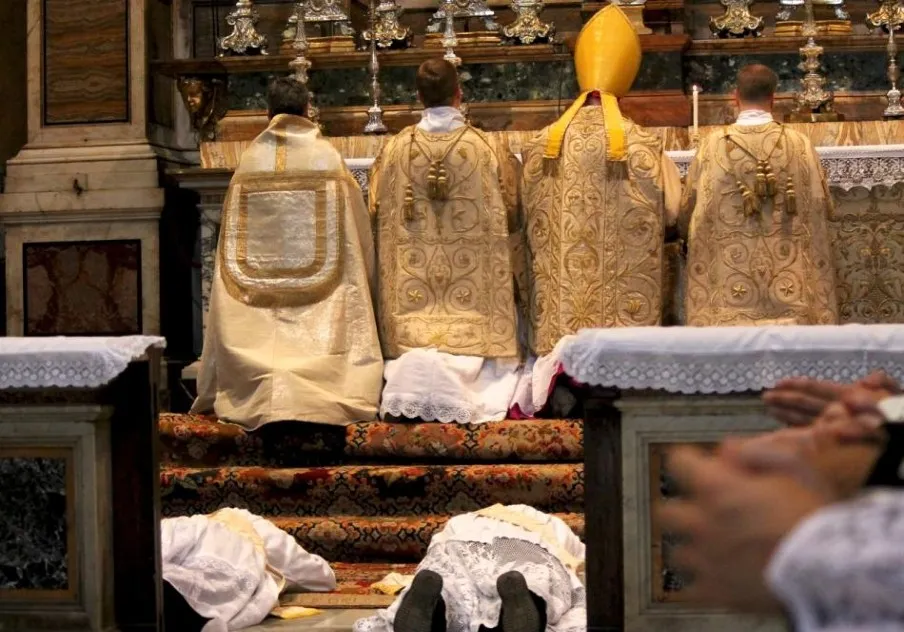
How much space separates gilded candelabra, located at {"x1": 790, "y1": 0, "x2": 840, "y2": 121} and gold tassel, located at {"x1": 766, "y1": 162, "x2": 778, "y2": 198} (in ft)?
3.90

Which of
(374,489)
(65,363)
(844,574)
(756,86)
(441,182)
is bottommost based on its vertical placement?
(374,489)

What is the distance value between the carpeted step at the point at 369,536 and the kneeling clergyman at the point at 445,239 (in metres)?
1.39

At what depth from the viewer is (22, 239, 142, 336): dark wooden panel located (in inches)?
371

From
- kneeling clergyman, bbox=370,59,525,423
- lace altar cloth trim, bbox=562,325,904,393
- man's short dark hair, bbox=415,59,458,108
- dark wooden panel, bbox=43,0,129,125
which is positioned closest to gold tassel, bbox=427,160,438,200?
kneeling clergyman, bbox=370,59,525,423

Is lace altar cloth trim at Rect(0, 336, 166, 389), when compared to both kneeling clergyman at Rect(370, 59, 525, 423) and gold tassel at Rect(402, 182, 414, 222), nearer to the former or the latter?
→ kneeling clergyman at Rect(370, 59, 525, 423)

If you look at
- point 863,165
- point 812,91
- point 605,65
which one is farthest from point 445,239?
point 812,91

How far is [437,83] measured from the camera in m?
7.60

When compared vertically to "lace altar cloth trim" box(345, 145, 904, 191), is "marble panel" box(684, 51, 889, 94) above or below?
above

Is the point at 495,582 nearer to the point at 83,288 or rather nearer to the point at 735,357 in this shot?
the point at 735,357

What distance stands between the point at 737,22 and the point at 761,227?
216 cm

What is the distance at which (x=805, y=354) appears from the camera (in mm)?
4012

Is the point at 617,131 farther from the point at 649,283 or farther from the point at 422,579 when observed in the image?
the point at 422,579

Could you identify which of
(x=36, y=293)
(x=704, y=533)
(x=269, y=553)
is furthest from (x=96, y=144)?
(x=704, y=533)

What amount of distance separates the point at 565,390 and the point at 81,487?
9.52 feet
